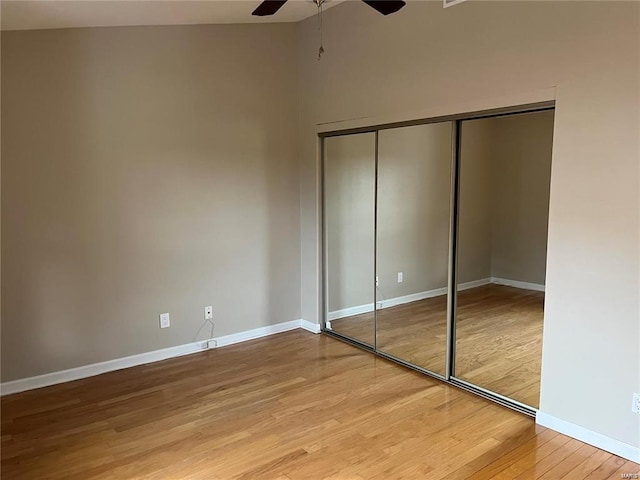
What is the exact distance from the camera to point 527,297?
3.23 metres

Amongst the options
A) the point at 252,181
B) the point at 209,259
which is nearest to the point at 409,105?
the point at 252,181

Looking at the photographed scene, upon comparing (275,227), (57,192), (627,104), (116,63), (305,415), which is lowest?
(305,415)

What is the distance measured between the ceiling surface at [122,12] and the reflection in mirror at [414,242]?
1.49 meters

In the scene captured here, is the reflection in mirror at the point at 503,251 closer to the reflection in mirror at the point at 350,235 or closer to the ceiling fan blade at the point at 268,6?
the reflection in mirror at the point at 350,235

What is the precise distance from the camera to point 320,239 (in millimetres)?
4617

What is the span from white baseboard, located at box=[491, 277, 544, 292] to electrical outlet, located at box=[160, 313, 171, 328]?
2669 mm

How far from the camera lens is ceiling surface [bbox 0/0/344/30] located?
284 cm

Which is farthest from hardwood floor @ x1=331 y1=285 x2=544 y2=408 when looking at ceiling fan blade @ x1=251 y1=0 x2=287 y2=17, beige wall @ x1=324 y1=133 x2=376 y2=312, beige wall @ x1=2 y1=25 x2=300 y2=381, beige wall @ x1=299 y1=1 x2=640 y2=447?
ceiling fan blade @ x1=251 y1=0 x2=287 y2=17

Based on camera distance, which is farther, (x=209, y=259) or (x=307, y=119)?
(x=307, y=119)

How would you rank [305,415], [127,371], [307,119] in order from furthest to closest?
[307,119] < [127,371] < [305,415]

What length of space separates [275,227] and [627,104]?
9.94ft

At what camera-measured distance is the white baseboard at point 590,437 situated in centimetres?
253

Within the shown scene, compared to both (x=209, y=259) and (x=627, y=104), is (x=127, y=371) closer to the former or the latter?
(x=209, y=259)

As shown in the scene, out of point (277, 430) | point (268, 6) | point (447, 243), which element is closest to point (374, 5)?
point (268, 6)
